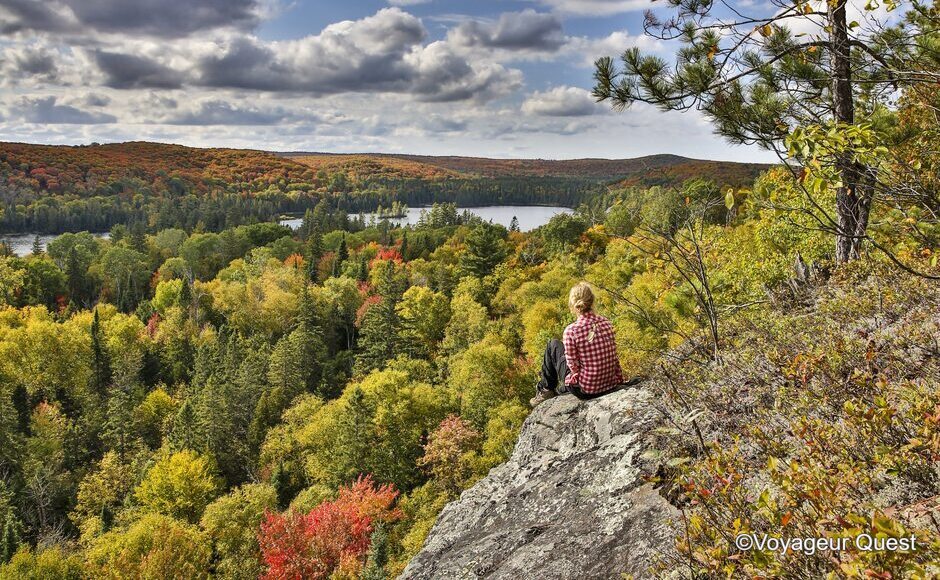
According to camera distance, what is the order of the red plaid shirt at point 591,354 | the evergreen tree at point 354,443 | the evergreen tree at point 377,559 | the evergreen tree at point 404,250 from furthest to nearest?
the evergreen tree at point 404,250 → the evergreen tree at point 354,443 → the evergreen tree at point 377,559 → the red plaid shirt at point 591,354

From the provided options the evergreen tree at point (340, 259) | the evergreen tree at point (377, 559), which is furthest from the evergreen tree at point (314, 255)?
the evergreen tree at point (377, 559)

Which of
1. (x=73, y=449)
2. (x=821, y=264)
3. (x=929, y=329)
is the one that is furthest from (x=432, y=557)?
(x=73, y=449)

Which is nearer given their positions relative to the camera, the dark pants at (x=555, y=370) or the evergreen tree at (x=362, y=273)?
the dark pants at (x=555, y=370)

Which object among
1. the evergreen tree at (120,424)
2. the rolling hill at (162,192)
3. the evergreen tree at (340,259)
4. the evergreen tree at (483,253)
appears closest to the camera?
the evergreen tree at (120,424)

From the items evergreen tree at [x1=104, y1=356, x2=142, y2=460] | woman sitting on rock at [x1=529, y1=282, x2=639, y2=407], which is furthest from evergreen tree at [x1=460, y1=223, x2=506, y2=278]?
woman sitting on rock at [x1=529, y1=282, x2=639, y2=407]

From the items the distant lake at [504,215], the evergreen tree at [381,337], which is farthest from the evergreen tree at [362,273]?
the distant lake at [504,215]

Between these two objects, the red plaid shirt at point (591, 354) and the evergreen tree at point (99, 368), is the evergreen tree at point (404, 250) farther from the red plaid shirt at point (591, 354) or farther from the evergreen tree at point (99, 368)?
the red plaid shirt at point (591, 354)

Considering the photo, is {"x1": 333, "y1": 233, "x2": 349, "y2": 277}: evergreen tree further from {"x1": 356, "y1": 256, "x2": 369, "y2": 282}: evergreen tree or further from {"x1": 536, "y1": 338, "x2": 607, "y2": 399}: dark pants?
{"x1": 536, "y1": 338, "x2": 607, "y2": 399}: dark pants

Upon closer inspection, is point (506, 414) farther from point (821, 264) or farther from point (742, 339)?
point (742, 339)

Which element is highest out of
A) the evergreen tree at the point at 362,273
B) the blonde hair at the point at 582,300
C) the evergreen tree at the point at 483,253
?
the blonde hair at the point at 582,300

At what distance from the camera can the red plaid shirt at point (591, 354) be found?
6750mm

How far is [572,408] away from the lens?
7137 mm

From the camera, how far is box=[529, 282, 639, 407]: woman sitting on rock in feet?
22.2

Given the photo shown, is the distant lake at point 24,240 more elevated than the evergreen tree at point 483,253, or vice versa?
the evergreen tree at point 483,253
